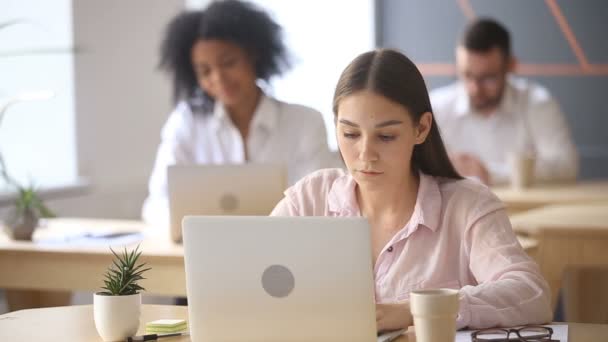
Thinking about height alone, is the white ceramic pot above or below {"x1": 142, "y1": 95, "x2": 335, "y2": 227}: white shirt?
below

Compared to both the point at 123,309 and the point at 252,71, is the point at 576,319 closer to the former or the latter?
the point at 252,71

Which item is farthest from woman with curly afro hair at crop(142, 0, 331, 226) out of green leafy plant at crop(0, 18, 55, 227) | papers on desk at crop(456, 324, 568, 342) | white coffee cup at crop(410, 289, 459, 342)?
white coffee cup at crop(410, 289, 459, 342)

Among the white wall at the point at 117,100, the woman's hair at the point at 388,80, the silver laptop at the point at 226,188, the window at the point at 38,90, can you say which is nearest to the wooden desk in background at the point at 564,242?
the silver laptop at the point at 226,188

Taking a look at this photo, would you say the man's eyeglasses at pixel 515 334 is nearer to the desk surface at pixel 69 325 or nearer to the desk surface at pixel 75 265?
the desk surface at pixel 69 325

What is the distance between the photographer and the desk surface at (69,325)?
6.50 feet

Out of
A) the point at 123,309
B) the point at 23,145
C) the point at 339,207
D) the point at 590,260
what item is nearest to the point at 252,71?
the point at 23,145

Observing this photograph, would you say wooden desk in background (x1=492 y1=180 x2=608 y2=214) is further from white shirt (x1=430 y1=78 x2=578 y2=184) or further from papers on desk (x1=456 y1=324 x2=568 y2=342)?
papers on desk (x1=456 y1=324 x2=568 y2=342)

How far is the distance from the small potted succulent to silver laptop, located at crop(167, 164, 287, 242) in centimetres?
113

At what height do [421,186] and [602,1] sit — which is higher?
[602,1]

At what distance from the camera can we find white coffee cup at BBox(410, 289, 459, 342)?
1.72 meters

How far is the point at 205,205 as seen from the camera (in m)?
3.18

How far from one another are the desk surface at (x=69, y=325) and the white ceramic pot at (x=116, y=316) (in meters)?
0.04

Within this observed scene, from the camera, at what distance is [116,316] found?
1973mm

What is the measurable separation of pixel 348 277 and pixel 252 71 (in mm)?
2635
